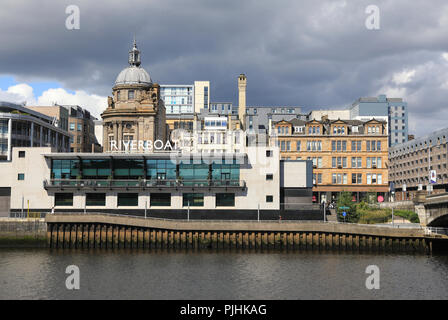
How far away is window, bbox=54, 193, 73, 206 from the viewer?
87375 millimetres

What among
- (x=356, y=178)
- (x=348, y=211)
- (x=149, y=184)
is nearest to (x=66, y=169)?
(x=149, y=184)

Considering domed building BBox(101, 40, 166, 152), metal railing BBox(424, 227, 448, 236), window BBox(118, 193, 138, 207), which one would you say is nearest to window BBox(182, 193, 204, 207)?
window BBox(118, 193, 138, 207)

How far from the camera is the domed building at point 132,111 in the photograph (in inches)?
5212

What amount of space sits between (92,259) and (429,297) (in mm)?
41022

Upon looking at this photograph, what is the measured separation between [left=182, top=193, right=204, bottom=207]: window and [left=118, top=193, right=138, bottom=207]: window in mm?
8752

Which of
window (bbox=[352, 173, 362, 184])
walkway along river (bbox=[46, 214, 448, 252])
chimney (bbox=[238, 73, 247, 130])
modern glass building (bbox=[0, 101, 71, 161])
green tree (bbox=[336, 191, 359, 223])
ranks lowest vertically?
walkway along river (bbox=[46, 214, 448, 252])

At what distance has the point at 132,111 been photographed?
433ft

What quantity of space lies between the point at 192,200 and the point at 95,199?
57.1ft

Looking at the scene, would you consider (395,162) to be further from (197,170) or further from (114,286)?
(114,286)

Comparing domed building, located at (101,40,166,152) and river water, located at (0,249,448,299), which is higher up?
domed building, located at (101,40,166,152)

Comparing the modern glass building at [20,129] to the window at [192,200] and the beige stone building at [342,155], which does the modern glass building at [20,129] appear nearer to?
the window at [192,200]

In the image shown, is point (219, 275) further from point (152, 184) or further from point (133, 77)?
point (133, 77)

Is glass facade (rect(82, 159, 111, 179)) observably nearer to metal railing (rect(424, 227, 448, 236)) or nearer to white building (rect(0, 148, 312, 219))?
white building (rect(0, 148, 312, 219))

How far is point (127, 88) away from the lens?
134 meters
